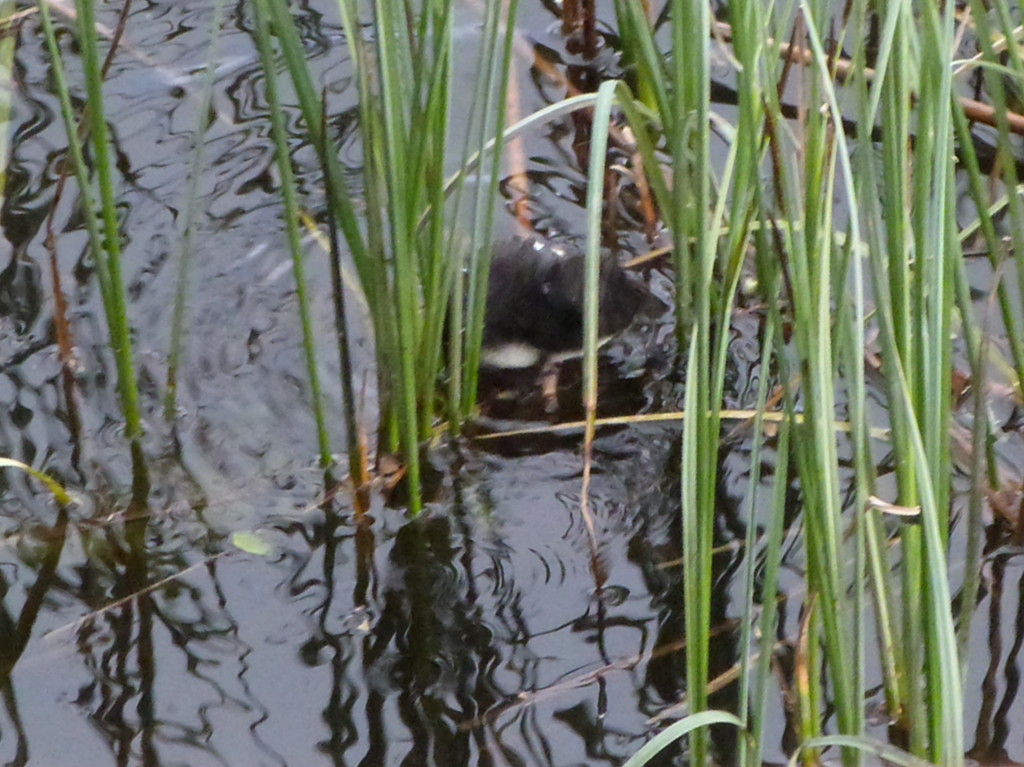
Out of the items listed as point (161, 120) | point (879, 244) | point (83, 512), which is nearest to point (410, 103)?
point (879, 244)

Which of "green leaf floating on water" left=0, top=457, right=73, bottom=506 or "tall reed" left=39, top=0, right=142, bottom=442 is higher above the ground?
"tall reed" left=39, top=0, right=142, bottom=442

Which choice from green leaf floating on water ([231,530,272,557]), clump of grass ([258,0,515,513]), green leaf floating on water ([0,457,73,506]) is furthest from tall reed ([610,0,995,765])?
green leaf floating on water ([0,457,73,506])

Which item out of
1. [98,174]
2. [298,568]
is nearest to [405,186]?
[98,174]

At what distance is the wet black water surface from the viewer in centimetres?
140

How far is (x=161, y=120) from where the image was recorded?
2.43 m

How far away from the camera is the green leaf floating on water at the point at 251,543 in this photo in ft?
5.27

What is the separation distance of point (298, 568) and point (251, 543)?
0.07 m

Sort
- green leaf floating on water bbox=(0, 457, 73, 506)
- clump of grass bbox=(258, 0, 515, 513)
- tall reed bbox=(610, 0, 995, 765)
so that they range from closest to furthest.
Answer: tall reed bbox=(610, 0, 995, 765), clump of grass bbox=(258, 0, 515, 513), green leaf floating on water bbox=(0, 457, 73, 506)

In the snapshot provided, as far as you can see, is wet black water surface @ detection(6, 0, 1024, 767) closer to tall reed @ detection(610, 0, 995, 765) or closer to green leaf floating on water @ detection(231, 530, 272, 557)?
green leaf floating on water @ detection(231, 530, 272, 557)

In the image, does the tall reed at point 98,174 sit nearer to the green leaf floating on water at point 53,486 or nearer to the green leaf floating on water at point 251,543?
the green leaf floating on water at point 53,486

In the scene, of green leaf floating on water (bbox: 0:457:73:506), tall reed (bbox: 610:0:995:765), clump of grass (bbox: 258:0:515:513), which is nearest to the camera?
tall reed (bbox: 610:0:995:765)

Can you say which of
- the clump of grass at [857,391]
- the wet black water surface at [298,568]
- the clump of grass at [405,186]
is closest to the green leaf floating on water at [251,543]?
the wet black water surface at [298,568]

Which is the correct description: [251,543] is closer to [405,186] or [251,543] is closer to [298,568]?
[298,568]

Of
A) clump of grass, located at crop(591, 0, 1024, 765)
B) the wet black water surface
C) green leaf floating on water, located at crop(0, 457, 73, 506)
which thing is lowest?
the wet black water surface
